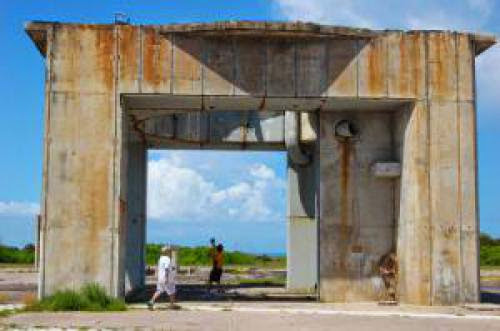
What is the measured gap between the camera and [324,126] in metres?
21.0

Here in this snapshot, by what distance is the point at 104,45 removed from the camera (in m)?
19.1

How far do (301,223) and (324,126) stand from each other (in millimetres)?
7241

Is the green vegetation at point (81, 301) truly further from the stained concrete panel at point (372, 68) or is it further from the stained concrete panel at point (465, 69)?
the stained concrete panel at point (465, 69)

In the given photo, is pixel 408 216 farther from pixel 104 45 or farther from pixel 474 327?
pixel 104 45

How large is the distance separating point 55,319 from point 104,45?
6531 mm

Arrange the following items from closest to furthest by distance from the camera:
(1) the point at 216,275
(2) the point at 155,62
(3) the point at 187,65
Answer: (2) the point at 155,62 < (3) the point at 187,65 < (1) the point at 216,275

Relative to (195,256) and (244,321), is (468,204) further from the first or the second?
(195,256)

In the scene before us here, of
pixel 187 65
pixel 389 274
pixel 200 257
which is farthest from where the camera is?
pixel 200 257

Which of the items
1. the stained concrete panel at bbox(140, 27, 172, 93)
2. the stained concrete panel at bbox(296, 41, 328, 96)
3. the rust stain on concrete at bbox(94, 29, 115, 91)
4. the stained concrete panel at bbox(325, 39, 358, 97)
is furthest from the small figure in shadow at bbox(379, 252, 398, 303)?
the rust stain on concrete at bbox(94, 29, 115, 91)

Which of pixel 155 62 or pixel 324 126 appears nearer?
pixel 155 62

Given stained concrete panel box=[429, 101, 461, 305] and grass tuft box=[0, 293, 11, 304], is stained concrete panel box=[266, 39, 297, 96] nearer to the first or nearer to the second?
stained concrete panel box=[429, 101, 461, 305]

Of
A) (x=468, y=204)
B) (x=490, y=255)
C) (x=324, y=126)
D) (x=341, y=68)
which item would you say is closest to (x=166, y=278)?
(x=324, y=126)

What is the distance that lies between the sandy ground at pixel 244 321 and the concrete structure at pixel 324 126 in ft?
8.15

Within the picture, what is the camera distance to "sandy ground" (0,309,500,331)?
14.6 m
